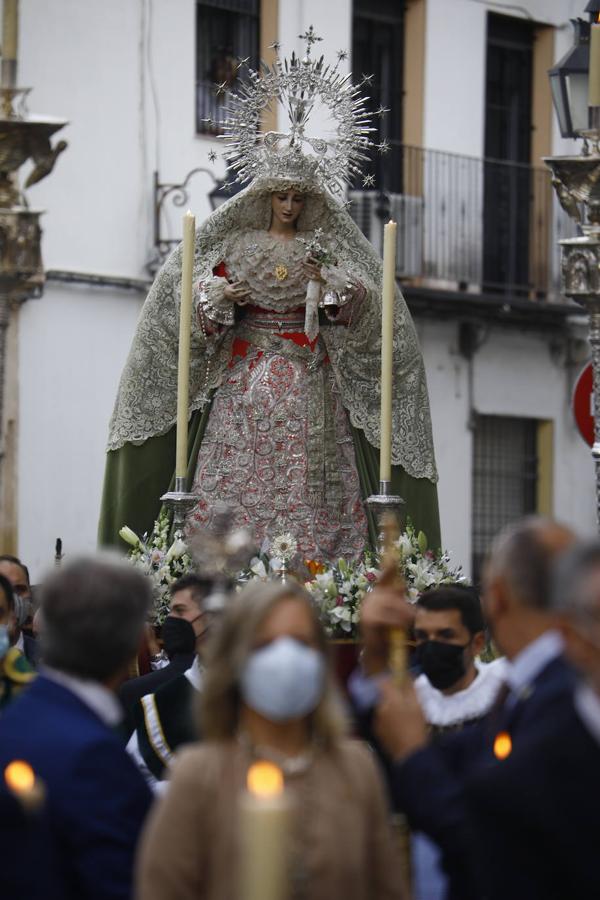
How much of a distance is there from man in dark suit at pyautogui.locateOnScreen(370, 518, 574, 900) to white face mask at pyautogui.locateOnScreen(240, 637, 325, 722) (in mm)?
291

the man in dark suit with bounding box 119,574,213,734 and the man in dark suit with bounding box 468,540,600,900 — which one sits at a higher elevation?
the man in dark suit with bounding box 468,540,600,900

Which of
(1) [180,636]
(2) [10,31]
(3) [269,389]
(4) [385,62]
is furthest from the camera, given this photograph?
(4) [385,62]

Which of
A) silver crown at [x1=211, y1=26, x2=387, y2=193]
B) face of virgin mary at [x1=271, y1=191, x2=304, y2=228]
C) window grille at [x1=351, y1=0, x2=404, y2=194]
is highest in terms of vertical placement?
window grille at [x1=351, y1=0, x2=404, y2=194]

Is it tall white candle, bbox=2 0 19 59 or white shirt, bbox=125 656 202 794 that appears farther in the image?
tall white candle, bbox=2 0 19 59

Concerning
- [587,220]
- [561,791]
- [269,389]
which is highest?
[587,220]

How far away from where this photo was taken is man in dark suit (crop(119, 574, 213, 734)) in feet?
19.0

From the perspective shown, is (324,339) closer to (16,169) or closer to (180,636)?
(180,636)

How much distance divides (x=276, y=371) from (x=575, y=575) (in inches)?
166

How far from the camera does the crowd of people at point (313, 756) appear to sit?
3.16 meters

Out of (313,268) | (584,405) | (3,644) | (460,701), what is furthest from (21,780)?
(584,405)

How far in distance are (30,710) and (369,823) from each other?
1.96 feet

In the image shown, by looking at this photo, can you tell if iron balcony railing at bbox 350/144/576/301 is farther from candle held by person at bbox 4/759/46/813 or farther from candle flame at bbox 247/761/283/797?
candle flame at bbox 247/761/283/797

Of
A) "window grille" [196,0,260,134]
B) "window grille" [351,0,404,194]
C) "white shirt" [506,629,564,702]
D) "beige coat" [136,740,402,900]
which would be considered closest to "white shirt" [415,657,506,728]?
"white shirt" [506,629,564,702]

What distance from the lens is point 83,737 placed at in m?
3.53
